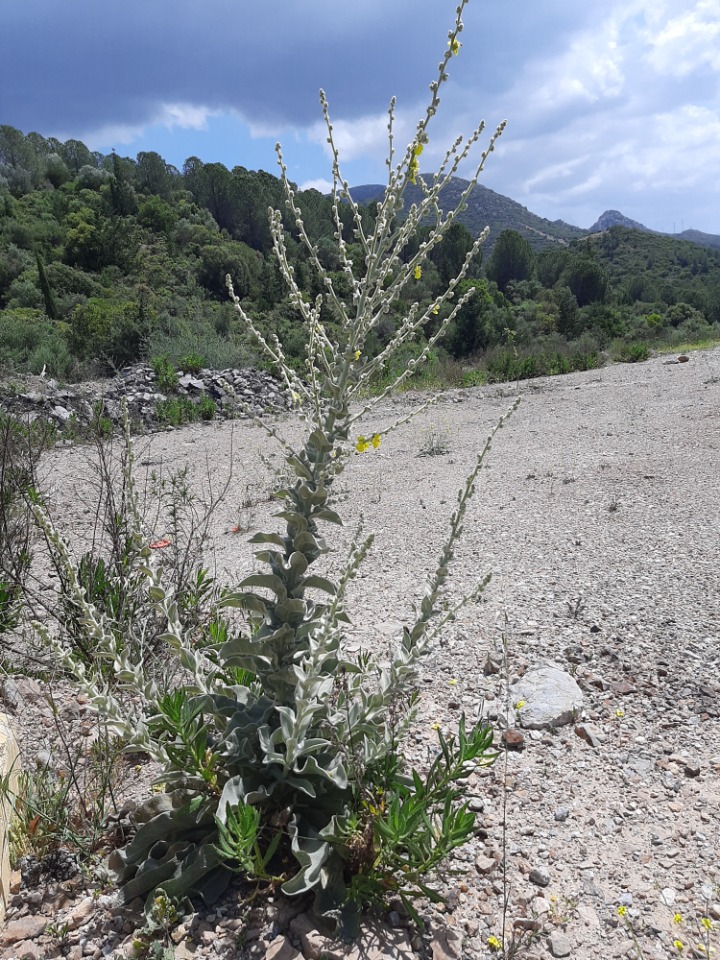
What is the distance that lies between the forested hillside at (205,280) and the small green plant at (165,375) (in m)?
0.93

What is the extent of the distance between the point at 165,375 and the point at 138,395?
0.91 metres

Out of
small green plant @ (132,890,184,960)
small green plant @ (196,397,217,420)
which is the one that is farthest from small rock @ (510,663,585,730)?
small green plant @ (196,397,217,420)

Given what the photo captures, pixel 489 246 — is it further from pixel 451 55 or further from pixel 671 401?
pixel 451 55

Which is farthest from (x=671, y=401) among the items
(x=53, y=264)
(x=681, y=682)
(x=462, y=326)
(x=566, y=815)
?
(x=53, y=264)

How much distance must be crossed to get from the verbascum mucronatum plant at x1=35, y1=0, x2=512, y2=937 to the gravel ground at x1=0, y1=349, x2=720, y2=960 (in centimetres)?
18

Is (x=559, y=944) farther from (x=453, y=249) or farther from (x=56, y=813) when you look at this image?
(x=453, y=249)

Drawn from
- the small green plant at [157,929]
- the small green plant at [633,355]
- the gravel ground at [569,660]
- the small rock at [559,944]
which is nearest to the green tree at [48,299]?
the small green plant at [633,355]

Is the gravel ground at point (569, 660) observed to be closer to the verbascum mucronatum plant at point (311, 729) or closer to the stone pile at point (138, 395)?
the verbascum mucronatum plant at point (311, 729)

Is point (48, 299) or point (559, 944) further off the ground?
point (48, 299)

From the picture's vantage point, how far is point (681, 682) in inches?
107

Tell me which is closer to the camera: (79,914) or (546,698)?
(79,914)

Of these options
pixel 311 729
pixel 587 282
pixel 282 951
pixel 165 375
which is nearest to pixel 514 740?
pixel 311 729

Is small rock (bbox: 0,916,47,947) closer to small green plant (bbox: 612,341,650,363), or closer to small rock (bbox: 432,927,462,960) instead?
small rock (bbox: 432,927,462,960)

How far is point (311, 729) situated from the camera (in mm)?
1727
